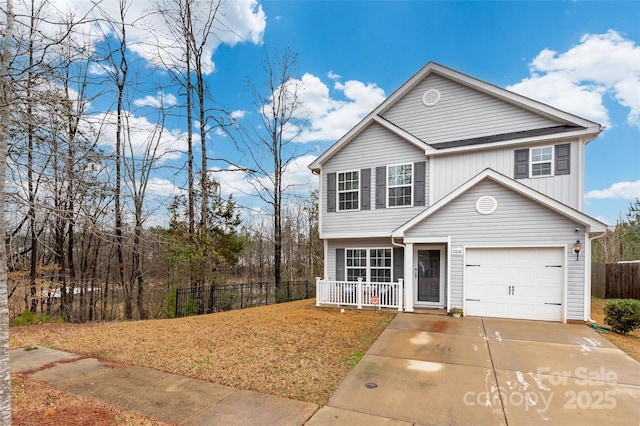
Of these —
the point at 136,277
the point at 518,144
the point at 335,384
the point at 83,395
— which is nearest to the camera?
the point at 83,395

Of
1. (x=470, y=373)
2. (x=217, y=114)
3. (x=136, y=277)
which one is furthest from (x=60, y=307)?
(x=470, y=373)

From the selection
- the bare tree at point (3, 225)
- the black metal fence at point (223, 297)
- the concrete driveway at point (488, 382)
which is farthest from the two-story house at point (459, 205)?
the bare tree at point (3, 225)

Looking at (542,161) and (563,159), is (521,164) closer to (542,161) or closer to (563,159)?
(542,161)

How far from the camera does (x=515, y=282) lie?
29.1 ft

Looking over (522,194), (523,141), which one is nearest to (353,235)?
(522,194)

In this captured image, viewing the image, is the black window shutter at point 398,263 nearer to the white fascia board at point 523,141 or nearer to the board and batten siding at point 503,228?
the board and batten siding at point 503,228

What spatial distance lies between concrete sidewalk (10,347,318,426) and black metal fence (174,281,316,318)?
701 cm

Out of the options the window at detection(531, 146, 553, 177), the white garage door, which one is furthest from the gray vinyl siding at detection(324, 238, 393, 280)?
the window at detection(531, 146, 553, 177)

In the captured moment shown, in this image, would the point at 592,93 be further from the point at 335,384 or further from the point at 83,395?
the point at 83,395

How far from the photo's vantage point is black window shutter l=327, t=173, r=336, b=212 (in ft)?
39.8

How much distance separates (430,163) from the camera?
1080 centimetres

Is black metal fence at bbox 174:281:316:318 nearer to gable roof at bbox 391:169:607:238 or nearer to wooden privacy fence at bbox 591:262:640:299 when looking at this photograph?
gable roof at bbox 391:169:607:238

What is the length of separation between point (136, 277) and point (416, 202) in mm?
13605

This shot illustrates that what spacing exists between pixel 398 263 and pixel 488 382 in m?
6.42
